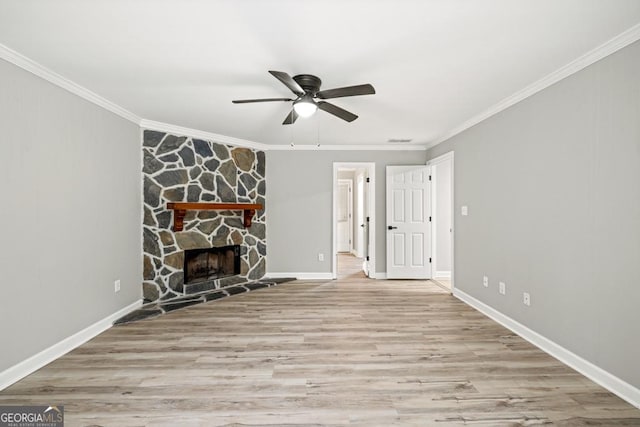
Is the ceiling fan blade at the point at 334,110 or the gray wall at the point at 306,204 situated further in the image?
the gray wall at the point at 306,204

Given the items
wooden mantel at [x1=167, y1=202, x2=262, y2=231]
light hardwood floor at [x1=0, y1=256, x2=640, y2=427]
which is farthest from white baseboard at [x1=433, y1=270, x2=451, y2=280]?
wooden mantel at [x1=167, y1=202, x2=262, y2=231]

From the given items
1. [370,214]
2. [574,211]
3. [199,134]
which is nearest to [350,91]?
[574,211]

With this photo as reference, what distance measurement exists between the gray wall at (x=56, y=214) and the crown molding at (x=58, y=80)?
49 mm

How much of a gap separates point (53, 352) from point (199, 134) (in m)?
3.14

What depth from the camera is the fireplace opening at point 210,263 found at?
Answer: 15.5ft

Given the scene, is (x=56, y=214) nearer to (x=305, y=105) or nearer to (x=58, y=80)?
(x=58, y=80)

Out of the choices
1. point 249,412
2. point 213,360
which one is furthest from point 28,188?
point 249,412

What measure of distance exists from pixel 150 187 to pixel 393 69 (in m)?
3.41

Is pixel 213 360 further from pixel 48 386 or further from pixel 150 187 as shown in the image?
pixel 150 187

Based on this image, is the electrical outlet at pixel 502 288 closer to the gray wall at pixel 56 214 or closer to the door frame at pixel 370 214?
the door frame at pixel 370 214

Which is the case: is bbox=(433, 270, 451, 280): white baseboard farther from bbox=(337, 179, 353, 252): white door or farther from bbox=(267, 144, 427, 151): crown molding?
bbox=(337, 179, 353, 252): white door

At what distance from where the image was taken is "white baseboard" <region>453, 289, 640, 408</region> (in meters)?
2.11

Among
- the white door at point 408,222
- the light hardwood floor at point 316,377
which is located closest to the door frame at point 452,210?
the white door at point 408,222

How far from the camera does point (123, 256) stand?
3775mm
